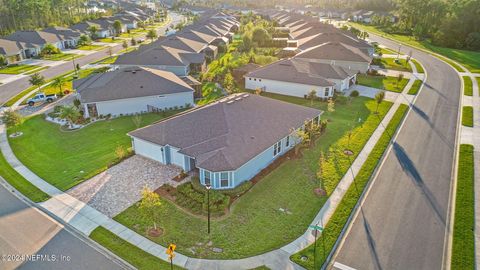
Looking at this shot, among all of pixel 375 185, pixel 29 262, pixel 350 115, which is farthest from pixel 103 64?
pixel 375 185

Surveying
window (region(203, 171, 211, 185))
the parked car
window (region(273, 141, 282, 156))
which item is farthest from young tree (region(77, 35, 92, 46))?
window (region(203, 171, 211, 185))

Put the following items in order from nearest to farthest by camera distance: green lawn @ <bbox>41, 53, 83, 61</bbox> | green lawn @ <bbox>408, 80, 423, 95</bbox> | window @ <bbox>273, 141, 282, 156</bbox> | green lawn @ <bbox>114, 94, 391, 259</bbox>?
green lawn @ <bbox>114, 94, 391, 259</bbox> → window @ <bbox>273, 141, 282, 156</bbox> → green lawn @ <bbox>408, 80, 423, 95</bbox> → green lawn @ <bbox>41, 53, 83, 61</bbox>

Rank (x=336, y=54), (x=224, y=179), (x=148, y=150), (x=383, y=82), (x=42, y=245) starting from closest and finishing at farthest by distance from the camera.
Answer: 1. (x=42, y=245)
2. (x=224, y=179)
3. (x=148, y=150)
4. (x=383, y=82)
5. (x=336, y=54)

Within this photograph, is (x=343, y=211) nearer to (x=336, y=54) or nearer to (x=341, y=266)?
(x=341, y=266)

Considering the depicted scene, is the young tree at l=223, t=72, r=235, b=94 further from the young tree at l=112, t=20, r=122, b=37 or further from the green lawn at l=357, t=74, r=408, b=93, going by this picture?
the young tree at l=112, t=20, r=122, b=37

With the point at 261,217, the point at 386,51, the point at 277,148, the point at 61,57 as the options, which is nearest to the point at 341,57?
the point at 386,51

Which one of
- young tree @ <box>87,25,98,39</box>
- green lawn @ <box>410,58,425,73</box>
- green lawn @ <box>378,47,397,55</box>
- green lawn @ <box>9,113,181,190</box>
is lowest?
green lawn @ <box>9,113,181,190</box>
